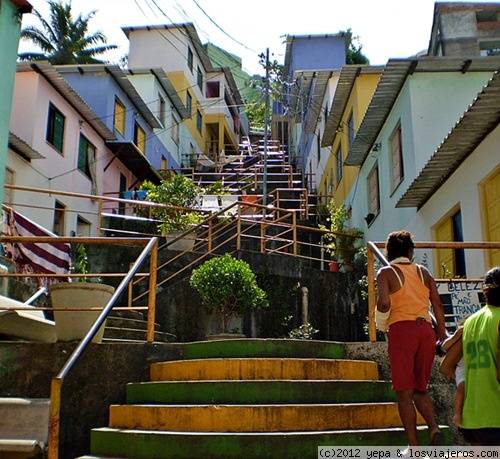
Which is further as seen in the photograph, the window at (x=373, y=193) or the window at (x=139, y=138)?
the window at (x=139, y=138)

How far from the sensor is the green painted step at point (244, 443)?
480 cm

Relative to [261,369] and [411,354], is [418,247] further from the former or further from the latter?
[411,354]

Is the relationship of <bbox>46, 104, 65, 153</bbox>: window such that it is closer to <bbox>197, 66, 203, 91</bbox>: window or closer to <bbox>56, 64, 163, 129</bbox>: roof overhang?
<bbox>56, 64, 163, 129</bbox>: roof overhang

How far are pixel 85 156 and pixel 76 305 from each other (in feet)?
45.9

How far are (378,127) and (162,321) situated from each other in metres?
7.76

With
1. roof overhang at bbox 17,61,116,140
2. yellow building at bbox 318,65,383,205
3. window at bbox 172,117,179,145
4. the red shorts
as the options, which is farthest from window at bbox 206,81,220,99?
the red shorts

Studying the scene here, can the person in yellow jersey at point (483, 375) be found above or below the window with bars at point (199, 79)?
below

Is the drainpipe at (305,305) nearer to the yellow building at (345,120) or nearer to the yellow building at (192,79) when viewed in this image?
the yellow building at (345,120)

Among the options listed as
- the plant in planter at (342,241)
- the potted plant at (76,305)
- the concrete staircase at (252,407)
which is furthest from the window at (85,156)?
the concrete staircase at (252,407)

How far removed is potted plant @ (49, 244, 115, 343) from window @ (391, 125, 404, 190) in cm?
904

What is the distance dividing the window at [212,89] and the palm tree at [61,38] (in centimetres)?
945

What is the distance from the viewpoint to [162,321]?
37.2 feet

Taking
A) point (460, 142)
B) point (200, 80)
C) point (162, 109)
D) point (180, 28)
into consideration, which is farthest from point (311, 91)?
point (460, 142)

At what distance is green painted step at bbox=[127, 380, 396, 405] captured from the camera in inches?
216
